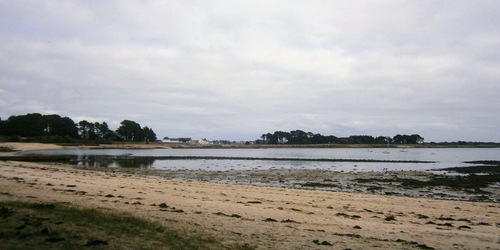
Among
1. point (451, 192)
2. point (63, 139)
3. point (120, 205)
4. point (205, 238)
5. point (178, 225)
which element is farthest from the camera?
point (63, 139)

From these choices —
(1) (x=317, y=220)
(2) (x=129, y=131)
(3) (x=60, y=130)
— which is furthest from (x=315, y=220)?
(2) (x=129, y=131)

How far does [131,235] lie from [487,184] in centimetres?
3135

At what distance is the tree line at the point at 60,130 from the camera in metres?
123

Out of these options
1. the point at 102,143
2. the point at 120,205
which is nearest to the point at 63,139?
the point at 102,143

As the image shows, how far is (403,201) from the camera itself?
19656 millimetres

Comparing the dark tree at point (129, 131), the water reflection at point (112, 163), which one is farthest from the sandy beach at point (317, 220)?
the dark tree at point (129, 131)

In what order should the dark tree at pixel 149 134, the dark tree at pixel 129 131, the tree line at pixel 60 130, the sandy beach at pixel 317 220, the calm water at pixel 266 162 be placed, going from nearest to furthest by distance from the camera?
1. the sandy beach at pixel 317 220
2. the calm water at pixel 266 162
3. the tree line at pixel 60 130
4. the dark tree at pixel 129 131
5. the dark tree at pixel 149 134

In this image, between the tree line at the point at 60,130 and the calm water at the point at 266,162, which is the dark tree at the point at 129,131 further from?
the calm water at the point at 266,162

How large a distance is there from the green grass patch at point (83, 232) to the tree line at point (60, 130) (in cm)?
12371

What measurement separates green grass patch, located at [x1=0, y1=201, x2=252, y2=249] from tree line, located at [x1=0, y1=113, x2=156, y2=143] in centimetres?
12371

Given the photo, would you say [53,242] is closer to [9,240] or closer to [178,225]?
[9,240]

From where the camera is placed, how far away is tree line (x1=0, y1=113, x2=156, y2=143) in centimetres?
12275

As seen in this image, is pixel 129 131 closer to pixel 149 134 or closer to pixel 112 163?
pixel 149 134

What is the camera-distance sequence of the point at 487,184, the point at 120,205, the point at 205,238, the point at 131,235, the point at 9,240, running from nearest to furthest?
1. the point at 9,240
2. the point at 131,235
3. the point at 205,238
4. the point at 120,205
5. the point at 487,184
